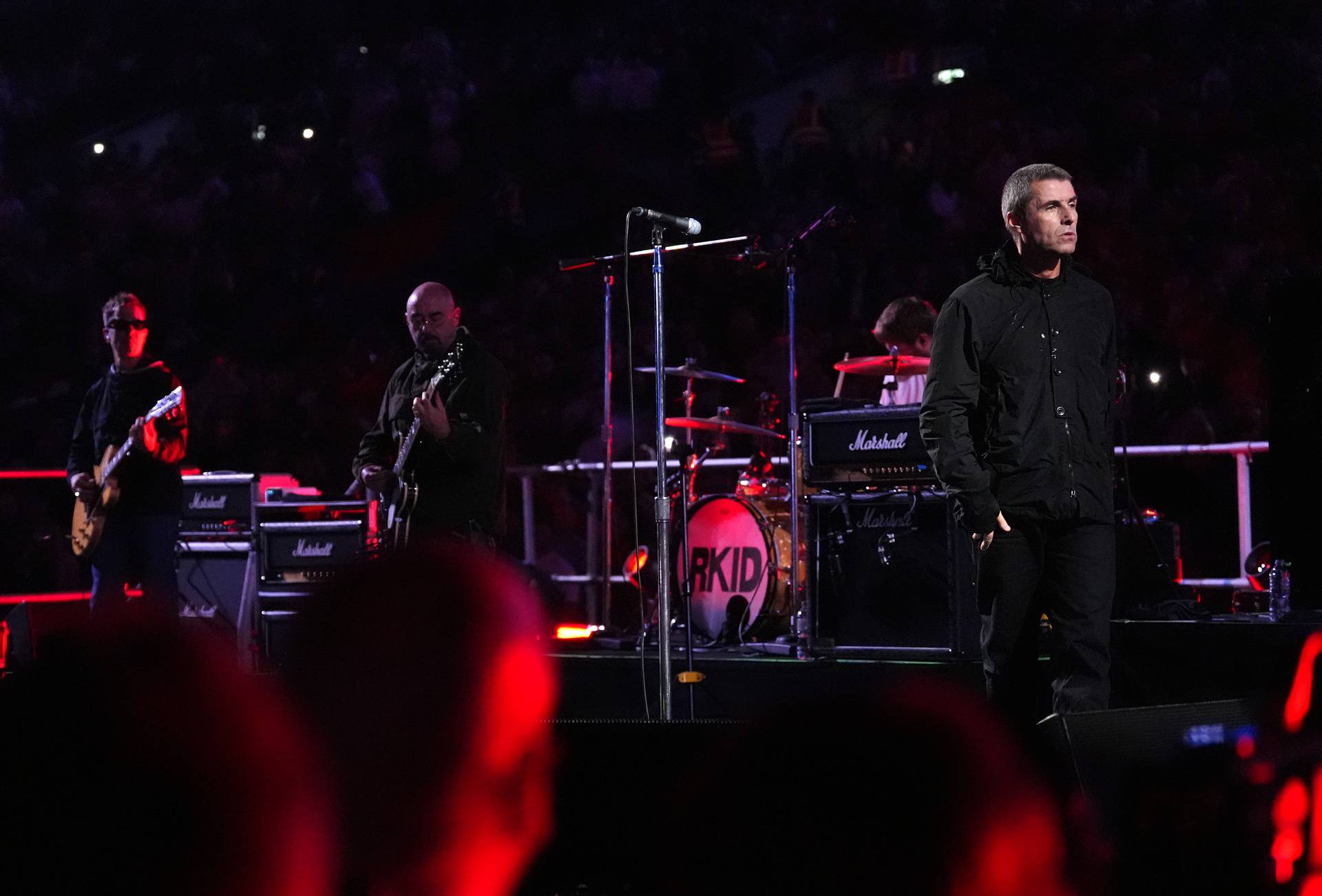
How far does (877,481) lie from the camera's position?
215 inches

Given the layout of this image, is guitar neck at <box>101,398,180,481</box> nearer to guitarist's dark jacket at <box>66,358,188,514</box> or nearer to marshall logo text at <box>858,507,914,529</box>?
guitarist's dark jacket at <box>66,358,188,514</box>

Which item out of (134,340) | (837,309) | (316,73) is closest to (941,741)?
(134,340)

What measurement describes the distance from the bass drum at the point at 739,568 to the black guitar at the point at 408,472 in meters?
1.69

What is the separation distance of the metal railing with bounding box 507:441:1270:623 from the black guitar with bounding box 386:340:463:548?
172 centimetres

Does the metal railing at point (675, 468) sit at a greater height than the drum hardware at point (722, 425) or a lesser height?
lesser

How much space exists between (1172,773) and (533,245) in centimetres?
1004

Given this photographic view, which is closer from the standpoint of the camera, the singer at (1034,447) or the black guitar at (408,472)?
the singer at (1034,447)

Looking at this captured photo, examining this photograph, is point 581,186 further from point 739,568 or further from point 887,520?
point 887,520

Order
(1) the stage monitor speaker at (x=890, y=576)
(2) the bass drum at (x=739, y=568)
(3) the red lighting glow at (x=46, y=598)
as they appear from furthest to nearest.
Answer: (3) the red lighting glow at (x=46, y=598), (2) the bass drum at (x=739, y=568), (1) the stage monitor speaker at (x=890, y=576)

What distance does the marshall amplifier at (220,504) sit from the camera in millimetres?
8094

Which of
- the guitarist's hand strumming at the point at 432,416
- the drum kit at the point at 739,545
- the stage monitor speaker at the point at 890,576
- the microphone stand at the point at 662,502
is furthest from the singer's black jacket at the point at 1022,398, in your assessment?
the drum kit at the point at 739,545

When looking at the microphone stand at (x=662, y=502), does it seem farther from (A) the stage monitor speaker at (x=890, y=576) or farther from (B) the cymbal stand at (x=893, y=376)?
(B) the cymbal stand at (x=893, y=376)

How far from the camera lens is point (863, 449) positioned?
5500 mm

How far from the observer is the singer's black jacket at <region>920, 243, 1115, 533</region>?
3.50 meters
